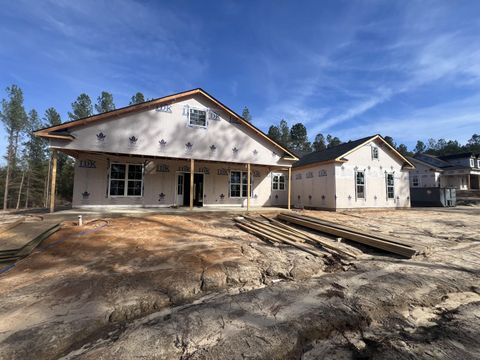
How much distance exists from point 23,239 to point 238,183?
11.7 m

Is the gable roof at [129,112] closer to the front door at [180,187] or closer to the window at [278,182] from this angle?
the window at [278,182]

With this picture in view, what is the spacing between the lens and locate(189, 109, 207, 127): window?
520 inches

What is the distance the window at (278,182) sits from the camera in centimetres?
1834

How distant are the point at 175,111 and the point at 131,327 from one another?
11.6 m

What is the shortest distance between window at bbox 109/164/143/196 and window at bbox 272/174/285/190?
31.5 feet

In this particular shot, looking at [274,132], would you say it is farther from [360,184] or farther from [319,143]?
[360,184]

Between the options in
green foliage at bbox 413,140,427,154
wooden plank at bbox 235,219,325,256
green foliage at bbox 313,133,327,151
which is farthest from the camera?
green foliage at bbox 413,140,427,154

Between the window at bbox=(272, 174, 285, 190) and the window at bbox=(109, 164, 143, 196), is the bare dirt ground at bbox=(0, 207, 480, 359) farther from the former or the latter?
the window at bbox=(272, 174, 285, 190)

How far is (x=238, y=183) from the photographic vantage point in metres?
16.4

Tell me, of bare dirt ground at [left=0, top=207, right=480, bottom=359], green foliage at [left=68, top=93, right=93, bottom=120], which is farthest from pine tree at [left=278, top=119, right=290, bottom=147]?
bare dirt ground at [left=0, top=207, right=480, bottom=359]

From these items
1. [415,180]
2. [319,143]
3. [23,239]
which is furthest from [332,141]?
[23,239]

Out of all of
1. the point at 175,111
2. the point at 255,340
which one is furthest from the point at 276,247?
the point at 175,111

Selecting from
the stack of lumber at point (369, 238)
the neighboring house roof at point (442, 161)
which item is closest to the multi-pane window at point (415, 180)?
the neighboring house roof at point (442, 161)

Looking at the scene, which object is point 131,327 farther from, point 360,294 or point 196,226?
point 196,226
